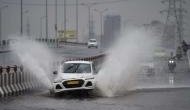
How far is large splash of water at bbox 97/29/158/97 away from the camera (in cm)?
2447

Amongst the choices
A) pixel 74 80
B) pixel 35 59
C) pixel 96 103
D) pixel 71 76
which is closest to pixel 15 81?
pixel 71 76

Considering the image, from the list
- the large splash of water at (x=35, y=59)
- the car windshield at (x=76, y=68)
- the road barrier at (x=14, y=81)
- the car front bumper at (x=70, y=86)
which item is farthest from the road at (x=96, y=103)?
the large splash of water at (x=35, y=59)

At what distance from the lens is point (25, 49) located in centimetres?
2914

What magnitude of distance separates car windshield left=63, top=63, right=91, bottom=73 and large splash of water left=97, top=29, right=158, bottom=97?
2.24 ft

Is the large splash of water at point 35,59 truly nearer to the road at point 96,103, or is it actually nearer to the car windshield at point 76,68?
the car windshield at point 76,68

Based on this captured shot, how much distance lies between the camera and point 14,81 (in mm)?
23828

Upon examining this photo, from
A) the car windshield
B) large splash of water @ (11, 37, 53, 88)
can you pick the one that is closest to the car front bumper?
the car windshield

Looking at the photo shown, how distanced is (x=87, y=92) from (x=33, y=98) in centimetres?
245

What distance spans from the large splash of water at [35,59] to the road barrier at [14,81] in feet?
2.22

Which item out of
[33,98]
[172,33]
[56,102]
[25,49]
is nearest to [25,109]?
[56,102]

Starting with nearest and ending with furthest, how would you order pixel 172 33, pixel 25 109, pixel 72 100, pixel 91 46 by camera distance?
1. pixel 25 109
2. pixel 72 100
3. pixel 172 33
4. pixel 91 46

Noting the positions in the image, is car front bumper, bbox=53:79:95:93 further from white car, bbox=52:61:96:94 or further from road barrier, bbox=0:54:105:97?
road barrier, bbox=0:54:105:97

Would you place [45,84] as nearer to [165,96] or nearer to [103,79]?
[103,79]

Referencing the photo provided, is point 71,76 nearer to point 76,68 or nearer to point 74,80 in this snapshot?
point 74,80
